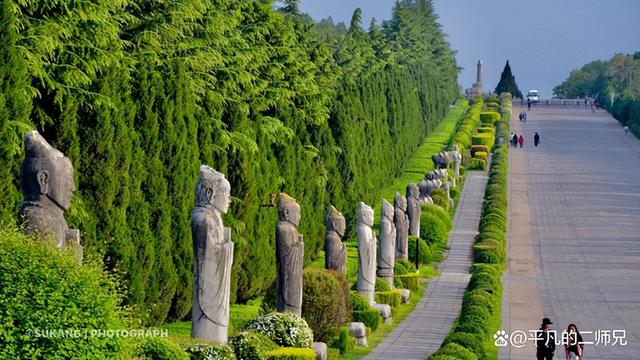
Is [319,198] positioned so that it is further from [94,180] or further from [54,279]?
[54,279]

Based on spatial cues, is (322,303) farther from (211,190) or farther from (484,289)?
(484,289)

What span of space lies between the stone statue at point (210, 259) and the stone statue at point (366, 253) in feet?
35.9

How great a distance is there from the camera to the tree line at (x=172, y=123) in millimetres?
24359

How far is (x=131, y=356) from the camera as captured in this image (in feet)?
55.5

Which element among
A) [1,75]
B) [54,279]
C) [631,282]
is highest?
[1,75]

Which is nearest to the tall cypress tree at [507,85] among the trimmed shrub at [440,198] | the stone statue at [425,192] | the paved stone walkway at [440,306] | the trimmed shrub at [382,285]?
the paved stone walkway at [440,306]

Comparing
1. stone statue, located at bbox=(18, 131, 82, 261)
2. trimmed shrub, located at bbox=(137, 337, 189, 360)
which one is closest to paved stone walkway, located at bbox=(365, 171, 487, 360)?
trimmed shrub, located at bbox=(137, 337, 189, 360)

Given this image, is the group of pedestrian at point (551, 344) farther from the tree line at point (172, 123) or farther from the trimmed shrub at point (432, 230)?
the trimmed shrub at point (432, 230)

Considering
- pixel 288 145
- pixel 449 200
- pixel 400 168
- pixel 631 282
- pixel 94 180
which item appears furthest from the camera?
pixel 400 168

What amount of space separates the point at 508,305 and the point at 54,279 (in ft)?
74.7

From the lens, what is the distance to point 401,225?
135 feet

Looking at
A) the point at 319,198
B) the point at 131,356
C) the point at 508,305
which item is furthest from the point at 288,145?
the point at 131,356

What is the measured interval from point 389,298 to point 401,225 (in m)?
6.76

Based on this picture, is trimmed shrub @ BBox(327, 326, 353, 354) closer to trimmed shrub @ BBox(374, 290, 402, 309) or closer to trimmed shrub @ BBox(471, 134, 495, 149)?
trimmed shrub @ BBox(374, 290, 402, 309)
